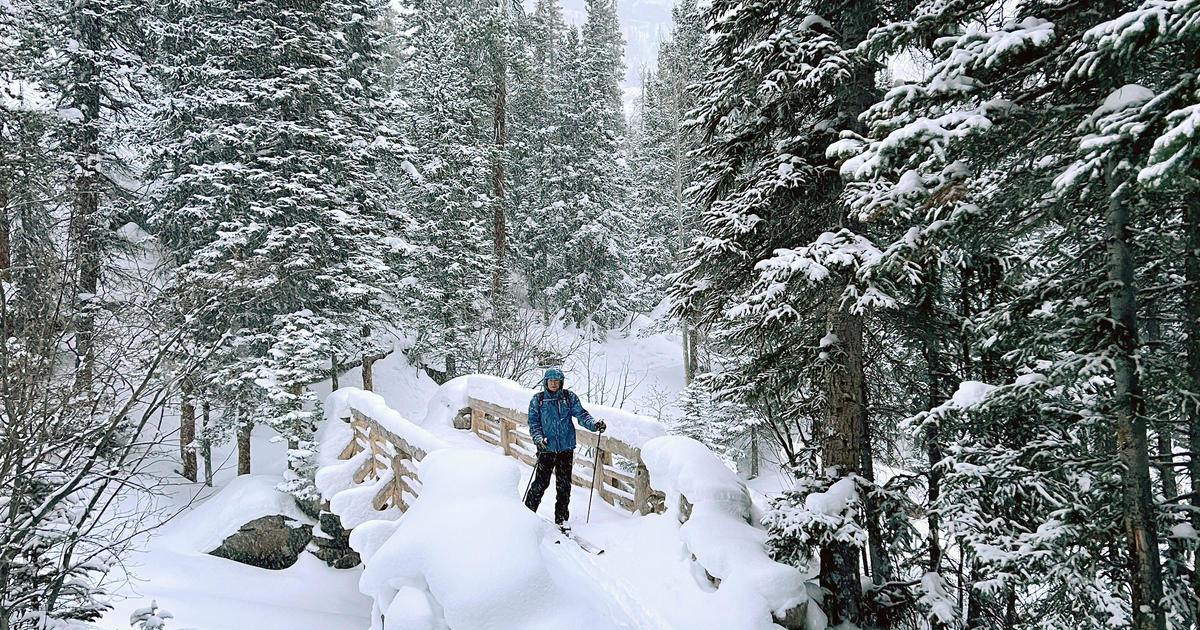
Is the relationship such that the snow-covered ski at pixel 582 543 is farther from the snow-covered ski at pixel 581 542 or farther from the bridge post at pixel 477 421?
the bridge post at pixel 477 421

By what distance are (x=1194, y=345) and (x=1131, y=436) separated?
27.9 inches

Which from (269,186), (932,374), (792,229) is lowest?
(932,374)

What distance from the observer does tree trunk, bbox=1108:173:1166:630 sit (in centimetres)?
371

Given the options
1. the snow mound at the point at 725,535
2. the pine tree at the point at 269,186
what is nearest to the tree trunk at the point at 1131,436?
the snow mound at the point at 725,535

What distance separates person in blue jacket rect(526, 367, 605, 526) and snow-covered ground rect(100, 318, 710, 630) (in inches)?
29.9

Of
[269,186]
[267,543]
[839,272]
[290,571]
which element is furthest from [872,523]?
[269,186]

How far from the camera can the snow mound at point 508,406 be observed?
773 cm

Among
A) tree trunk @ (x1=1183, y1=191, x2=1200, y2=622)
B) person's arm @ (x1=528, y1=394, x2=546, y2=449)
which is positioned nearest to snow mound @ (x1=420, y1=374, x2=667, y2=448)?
person's arm @ (x1=528, y1=394, x2=546, y2=449)

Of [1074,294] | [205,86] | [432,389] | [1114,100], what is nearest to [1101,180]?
[1114,100]

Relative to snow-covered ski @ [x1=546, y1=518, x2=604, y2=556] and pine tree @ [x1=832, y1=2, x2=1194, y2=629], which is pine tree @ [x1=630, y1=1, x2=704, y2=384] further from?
pine tree @ [x1=832, y1=2, x2=1194, y2=629]

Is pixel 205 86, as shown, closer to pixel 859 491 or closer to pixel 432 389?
pixel 432 389

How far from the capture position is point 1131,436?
12.6 ft

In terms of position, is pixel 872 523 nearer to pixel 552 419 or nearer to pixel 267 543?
pixel 552 419

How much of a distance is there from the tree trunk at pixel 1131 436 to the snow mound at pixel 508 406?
466 centimetres
